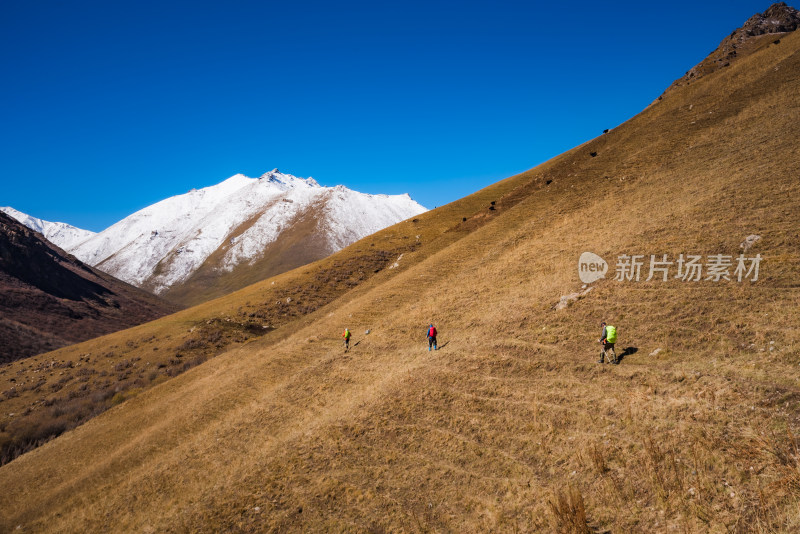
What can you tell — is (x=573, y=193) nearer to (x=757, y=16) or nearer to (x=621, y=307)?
(x=621, y=307)

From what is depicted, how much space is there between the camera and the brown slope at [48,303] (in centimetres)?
8000

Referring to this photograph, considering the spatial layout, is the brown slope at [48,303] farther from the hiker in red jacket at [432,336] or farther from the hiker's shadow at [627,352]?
the hiker's shadow at [627,352]

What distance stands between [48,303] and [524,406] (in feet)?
464

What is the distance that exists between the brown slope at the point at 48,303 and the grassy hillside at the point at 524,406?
72.5 meters

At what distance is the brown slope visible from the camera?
80.0 meters

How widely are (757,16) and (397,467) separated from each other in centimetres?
12558

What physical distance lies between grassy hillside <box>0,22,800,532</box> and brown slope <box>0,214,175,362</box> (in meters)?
72.5

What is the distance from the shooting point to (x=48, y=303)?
4090 inches

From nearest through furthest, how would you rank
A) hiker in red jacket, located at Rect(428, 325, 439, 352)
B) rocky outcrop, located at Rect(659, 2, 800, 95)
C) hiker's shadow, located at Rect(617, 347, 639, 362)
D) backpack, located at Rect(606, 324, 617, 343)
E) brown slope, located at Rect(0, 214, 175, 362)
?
backpack, located at Rect(606, 324, 617, 343)
hiker's shadow, located at Rect(617, 347, 639, 362)
hiker in red jacket, located at Rect(428, 325, 439, 352)
rocky outcrop, located at Rect(659, 2, 800, 95)
brown slope, located at Rect(0, 214, 175, 362)

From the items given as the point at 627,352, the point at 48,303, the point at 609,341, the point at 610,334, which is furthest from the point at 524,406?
the point at 48,303

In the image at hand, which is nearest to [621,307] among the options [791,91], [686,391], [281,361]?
[686,391]

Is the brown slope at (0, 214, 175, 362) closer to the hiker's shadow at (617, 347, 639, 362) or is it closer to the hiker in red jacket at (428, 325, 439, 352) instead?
the hiker in red jacket at (428, 325, 439, 352)

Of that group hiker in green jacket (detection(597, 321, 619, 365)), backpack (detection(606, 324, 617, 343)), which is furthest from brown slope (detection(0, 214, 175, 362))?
backpack (detection(606, 324, 617, 343))

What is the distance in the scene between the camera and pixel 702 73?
7012cm
